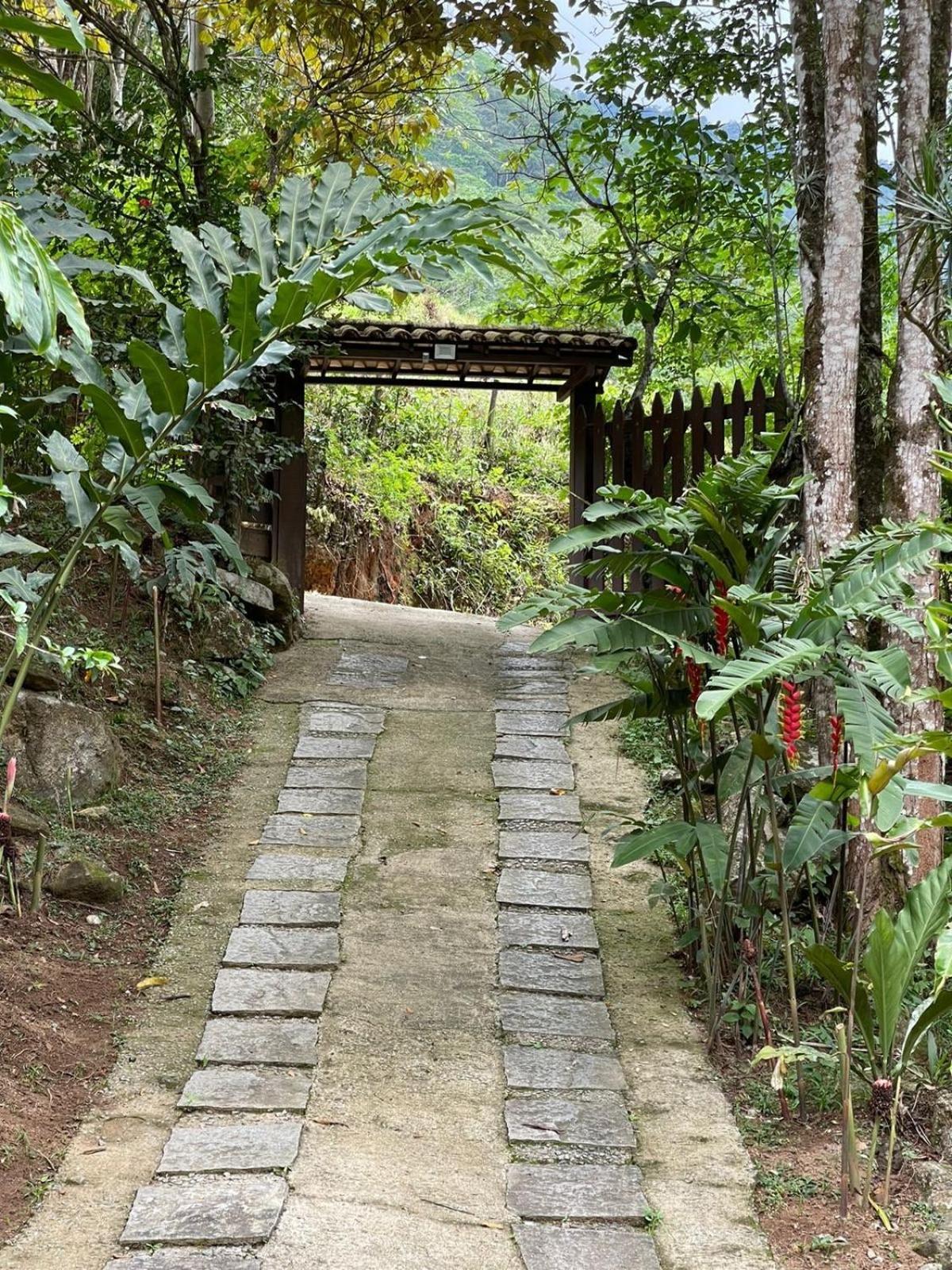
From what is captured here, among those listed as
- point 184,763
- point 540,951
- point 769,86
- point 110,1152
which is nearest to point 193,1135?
point 110,1152

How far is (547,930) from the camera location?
16.2 feet

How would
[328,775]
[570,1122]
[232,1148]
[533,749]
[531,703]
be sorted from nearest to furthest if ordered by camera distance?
[232,1148] < [570,1122] < [328,775] < [533,749] < [531,703]

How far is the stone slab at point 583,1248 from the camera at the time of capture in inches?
116

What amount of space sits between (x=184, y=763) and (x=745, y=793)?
342 cm

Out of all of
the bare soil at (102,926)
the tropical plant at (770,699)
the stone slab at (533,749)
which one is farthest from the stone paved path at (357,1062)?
the tropical plant at (770,699)

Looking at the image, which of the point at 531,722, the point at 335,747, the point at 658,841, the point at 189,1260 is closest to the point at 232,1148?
the point at 189,1260

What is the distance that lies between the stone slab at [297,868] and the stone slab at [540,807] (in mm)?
514

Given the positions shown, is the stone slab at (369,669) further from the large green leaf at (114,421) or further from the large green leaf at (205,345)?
the large green leaf at (205,345)

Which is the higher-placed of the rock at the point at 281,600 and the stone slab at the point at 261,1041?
the rock at the point at 281,600

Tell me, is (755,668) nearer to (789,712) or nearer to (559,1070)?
(789,712)

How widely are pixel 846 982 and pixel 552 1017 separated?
1202 millimetres

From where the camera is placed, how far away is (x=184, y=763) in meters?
6.46

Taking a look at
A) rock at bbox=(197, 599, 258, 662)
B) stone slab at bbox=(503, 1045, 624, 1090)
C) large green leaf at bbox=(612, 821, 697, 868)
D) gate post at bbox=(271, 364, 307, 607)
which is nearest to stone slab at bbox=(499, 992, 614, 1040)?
stone slab at bbox=(503, 1045, 624, 1090)

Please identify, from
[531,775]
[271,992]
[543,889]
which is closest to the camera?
[271,992]
